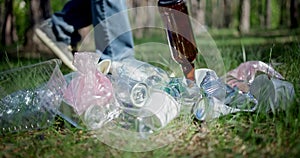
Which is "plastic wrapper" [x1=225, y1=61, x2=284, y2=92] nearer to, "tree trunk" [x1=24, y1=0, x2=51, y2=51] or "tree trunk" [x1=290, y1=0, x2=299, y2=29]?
"tree trunk" [x1=24, y1=0, x2=51, y2=51]

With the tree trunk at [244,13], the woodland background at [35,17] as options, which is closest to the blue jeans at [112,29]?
the woodland background at [35,17]

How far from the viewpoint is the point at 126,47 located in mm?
2094

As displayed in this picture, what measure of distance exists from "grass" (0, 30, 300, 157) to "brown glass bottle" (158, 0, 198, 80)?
13.0 inches

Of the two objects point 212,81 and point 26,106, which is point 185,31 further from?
point 26,106

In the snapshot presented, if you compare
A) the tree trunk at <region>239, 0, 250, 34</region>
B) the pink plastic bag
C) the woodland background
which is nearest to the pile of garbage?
the pink plastic bag

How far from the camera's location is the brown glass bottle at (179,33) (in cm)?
159

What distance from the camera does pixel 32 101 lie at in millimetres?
1552

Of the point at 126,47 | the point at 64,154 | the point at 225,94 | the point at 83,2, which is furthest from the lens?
the point at 83,2

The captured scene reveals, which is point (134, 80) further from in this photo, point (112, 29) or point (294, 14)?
point (294, 14)

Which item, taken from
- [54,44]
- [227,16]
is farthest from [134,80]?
[227,16]

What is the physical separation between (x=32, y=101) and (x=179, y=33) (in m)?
0.56

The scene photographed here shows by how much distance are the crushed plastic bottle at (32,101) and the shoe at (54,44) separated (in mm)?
553

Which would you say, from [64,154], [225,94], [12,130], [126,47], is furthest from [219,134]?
[126,47]

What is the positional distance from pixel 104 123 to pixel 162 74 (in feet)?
1.14
